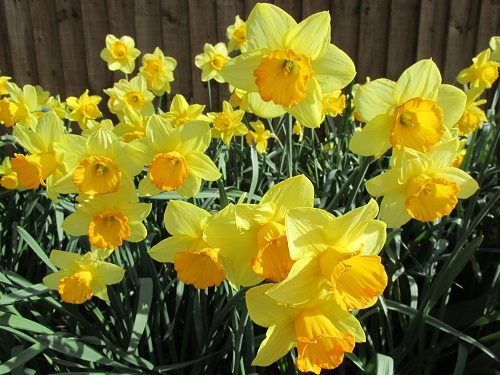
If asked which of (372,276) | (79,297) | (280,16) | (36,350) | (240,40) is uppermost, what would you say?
(280,16)

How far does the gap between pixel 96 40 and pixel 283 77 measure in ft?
11.6

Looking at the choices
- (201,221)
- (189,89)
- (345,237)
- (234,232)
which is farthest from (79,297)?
(189,89)

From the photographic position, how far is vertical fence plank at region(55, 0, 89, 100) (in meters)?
4.16

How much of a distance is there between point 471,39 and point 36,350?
3.72m

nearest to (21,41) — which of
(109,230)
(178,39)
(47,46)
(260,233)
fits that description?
(47,46)

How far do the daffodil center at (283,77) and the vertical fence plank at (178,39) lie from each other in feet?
10.00

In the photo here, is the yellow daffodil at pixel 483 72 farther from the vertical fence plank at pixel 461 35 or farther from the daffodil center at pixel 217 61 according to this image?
the vertical fence plank at pixel 461 35

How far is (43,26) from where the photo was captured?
4.22 m

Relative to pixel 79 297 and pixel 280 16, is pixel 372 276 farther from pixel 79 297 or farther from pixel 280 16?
pixel 79 297

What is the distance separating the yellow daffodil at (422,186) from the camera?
123cm

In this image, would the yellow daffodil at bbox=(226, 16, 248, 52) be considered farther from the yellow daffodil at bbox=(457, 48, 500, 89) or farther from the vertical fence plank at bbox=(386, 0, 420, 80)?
the vertical fence plank at bbox=(386, 0, 420, 80)

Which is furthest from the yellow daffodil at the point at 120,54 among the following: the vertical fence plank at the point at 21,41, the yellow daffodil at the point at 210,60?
the vertical fence plank at the point at 21,41

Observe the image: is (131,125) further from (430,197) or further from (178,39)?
(178,39)

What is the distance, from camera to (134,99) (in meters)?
2.40
